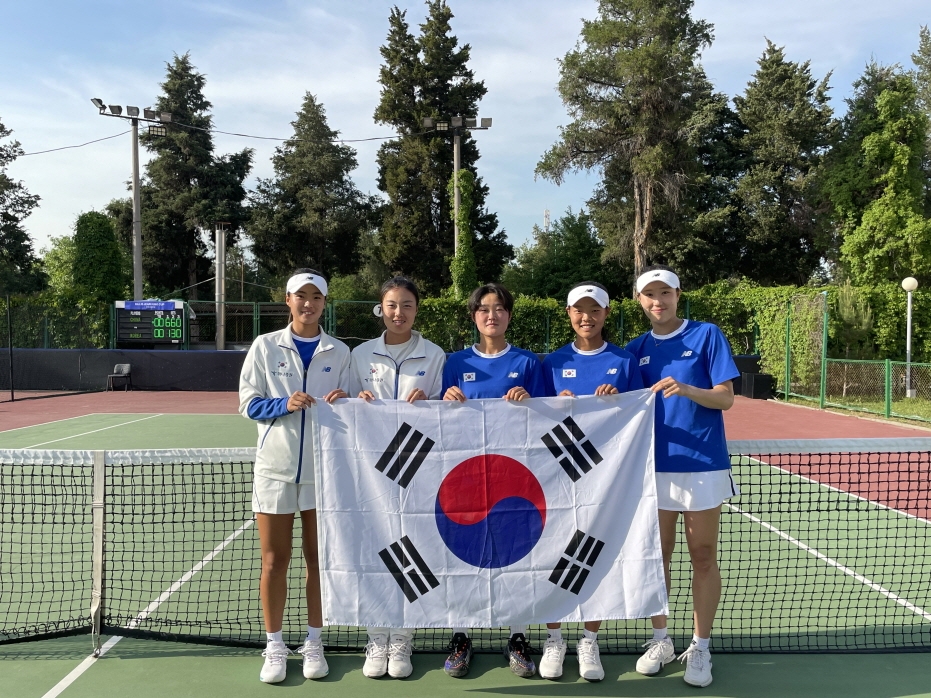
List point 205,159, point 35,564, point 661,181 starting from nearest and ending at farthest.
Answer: point 35,564, point 661,181, point 205,159

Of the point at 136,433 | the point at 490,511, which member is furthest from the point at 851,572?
the point at 136,433

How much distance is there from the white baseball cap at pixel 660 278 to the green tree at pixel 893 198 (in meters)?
24.0

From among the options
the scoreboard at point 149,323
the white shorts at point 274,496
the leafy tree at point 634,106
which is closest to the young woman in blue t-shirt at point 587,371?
the white shorts at point 274,496

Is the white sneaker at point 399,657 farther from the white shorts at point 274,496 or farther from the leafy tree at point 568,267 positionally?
the leafy tree at point 568,267

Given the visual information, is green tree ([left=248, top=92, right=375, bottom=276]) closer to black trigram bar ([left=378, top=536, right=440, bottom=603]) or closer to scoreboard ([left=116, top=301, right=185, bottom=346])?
scoreboard ([left=116, top=301, right=185, bottom=346])

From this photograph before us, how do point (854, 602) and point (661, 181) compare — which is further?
point (661, 181)

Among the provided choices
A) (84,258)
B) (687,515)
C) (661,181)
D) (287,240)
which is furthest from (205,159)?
(687,515)

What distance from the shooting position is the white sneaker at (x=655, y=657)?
342 centimetres

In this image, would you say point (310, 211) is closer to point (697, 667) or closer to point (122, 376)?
point (122, 376)

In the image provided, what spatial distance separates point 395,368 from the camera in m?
3.52

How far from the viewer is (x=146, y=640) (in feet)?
12.5

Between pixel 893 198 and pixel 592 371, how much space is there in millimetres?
25194

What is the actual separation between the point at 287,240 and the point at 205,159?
22.1 feet

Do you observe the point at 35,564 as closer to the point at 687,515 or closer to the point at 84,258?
the point at 687,515
